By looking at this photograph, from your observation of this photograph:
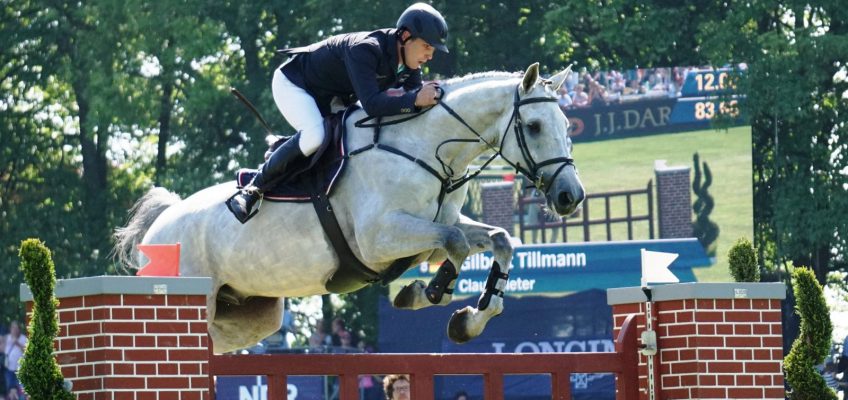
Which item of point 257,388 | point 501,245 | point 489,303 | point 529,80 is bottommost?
point 257,388

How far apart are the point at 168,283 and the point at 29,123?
20150 millimetres

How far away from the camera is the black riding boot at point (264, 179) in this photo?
27.6ft

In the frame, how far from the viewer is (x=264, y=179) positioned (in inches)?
336

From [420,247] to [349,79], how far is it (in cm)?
112

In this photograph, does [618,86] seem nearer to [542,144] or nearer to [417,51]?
[417,51]

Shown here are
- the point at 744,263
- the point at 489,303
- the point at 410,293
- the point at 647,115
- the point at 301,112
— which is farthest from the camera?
the point at 647,115

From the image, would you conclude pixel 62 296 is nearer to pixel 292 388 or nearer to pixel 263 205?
pixel 263 205

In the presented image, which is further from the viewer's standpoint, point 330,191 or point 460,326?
point 330,191

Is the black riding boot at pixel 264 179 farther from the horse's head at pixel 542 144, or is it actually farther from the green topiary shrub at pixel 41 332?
the green topiary shrub at pixel 41 332

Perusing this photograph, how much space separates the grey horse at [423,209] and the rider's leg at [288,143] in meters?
0.11

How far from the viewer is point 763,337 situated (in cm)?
811

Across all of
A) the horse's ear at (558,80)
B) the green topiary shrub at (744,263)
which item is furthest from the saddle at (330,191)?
the green topiary shrub at (744,263)

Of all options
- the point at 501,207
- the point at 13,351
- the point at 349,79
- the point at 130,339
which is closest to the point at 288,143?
the point at 349,79

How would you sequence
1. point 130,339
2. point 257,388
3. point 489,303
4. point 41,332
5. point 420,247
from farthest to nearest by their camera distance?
point 257,388 < point 420,247 < point 489,303 < point 130,339 < point 41,332
